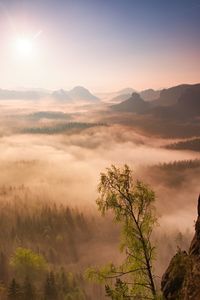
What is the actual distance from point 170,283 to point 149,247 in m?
3.30

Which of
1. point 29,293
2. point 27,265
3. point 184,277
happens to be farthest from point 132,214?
point 27,265

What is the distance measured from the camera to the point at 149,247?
26.0 m

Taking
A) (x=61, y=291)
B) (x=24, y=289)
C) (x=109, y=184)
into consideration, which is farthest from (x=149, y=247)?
(x=61, y=291)

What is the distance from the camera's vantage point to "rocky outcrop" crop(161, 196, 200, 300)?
22.7 m

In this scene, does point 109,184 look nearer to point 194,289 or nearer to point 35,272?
point 194,289

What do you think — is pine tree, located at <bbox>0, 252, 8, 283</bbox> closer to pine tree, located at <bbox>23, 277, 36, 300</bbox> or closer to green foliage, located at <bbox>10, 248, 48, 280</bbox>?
green foliage, located at <bbox>10, 248, 48, 280</bbox>

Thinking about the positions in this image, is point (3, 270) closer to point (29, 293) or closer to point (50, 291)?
point (50, 291)

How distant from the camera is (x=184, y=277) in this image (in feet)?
83.0

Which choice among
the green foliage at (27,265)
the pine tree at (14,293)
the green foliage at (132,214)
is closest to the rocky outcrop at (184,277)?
the green foliage at (132,214)

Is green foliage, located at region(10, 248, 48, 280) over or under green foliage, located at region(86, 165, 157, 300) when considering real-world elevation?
under

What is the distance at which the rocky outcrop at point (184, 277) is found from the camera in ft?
74.4

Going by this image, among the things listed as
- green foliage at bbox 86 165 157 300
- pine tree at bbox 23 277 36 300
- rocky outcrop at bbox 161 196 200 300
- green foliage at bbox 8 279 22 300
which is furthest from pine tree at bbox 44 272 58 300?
green foliage at bbox 86 165 157 300

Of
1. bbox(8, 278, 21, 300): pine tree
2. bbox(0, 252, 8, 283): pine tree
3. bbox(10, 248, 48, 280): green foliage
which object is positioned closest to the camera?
bbox(8, 278, 21, 300): pine tree

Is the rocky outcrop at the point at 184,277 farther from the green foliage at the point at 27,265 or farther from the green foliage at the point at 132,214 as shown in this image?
the green foliage at the point at 27,265
